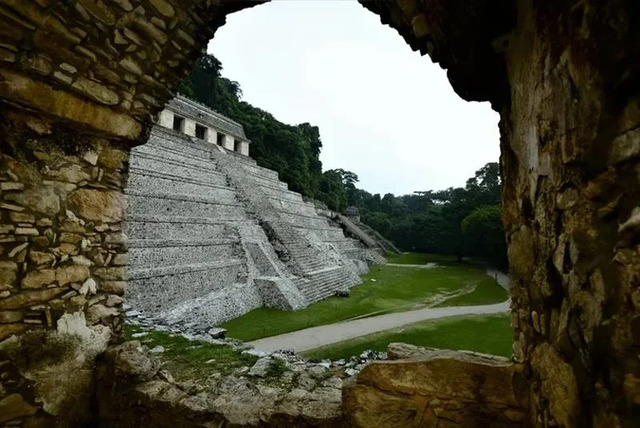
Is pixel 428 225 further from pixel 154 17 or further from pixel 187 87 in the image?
pixel 154 17

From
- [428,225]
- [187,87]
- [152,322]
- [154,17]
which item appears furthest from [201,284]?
[428,225]

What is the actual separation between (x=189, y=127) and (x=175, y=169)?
845cm

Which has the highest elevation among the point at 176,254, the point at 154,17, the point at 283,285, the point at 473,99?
the point at 154,17

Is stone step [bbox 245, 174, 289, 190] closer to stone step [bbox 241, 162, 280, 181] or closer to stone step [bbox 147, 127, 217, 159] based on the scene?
stone step [bbox 241, 162, 280, 181]

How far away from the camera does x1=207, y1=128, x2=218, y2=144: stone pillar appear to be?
25814mm

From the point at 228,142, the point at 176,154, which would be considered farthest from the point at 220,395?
the point at 228,142

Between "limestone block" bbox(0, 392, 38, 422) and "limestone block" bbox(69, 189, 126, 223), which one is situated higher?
"limestone block" bbox(69, 189, 126, 223)

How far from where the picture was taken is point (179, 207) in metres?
13.2

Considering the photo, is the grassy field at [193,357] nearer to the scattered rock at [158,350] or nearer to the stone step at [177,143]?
the scattered rock at [158,350]

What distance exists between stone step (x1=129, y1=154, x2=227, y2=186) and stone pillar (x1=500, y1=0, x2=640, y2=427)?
47.9ft

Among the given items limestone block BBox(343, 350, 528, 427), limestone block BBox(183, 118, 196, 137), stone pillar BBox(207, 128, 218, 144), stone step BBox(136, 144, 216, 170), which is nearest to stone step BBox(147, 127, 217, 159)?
stone step BBox(136, 144, 216, 170)

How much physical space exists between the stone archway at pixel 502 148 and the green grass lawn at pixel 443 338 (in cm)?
548

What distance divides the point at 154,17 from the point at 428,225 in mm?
41101

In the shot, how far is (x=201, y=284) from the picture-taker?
10.8m
